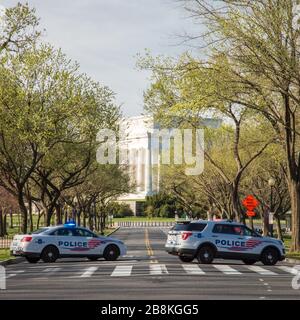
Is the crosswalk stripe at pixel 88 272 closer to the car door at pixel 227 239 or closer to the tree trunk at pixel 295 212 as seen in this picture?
the car door at pixel 227 239

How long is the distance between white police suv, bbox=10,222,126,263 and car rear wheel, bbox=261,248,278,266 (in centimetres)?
603

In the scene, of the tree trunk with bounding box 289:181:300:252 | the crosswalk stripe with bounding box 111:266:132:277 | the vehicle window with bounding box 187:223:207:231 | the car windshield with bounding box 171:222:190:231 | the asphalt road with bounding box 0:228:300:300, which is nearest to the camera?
the asphalt road with bounding box 0:228:300:300

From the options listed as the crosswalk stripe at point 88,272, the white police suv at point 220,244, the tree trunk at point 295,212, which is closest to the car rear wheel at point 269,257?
the white police suv at point 220,244

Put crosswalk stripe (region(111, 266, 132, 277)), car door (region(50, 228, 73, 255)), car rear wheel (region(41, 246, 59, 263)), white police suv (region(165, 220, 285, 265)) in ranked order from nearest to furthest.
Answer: crosswalk stripe (region(111, 266, 132, 277)), white police suv (region(165, 220, 285, 265)), car rear wheel (region(41, 246, 59, 263)), car door (region(50, 228, 73, 255))

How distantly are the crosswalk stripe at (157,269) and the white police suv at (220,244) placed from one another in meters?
2.00

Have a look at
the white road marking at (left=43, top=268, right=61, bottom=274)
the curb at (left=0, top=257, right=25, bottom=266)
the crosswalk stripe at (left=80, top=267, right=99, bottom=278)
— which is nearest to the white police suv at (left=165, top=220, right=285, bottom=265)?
the crosswalk stripe at (left=80, top=267, right=99, bottom=278)

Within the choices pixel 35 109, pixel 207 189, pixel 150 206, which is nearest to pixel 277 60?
pixel 35 109

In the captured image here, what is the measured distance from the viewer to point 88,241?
32.2 metres

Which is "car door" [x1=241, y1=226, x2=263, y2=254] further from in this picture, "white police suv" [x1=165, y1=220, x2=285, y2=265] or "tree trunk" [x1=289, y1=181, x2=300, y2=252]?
"tree trunk" [x1=289, y1=181, x2=300, y2=252]

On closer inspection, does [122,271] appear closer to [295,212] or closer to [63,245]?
[63,245]

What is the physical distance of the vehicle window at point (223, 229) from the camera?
3034cm

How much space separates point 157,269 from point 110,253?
6933 millimetres

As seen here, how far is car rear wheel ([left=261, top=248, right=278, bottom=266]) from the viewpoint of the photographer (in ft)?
101

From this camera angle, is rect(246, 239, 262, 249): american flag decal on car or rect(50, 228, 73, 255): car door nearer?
rect(246, 239, 262, 249): american flag decal on car
